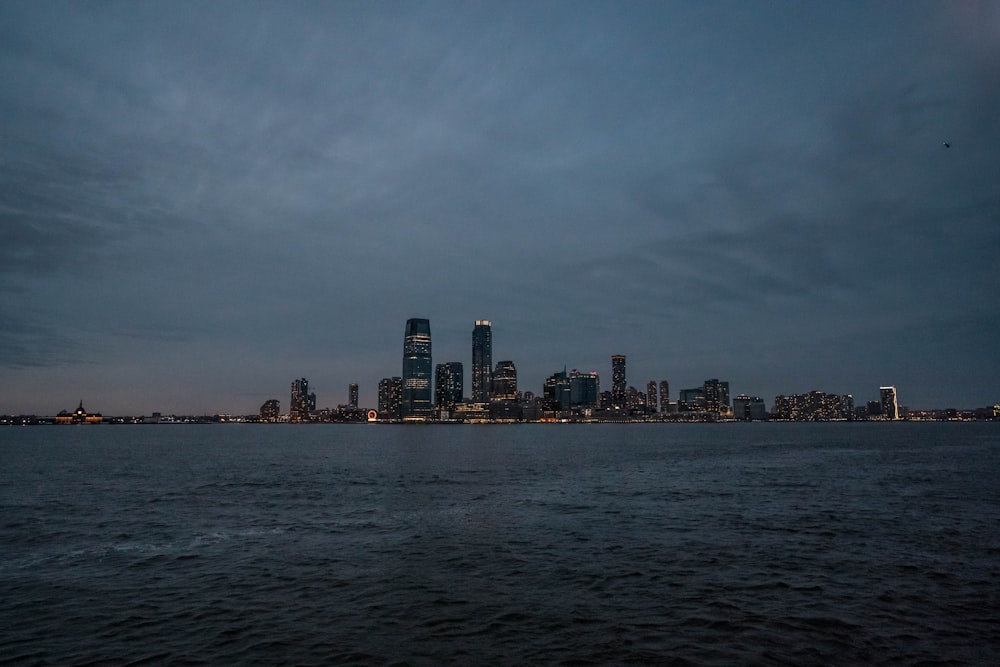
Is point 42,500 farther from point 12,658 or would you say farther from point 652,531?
point 652,531

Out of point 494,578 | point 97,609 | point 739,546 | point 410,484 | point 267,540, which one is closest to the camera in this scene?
point 97,609

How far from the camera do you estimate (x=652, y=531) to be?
3919 centimetres

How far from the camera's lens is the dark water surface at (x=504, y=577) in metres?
20.2

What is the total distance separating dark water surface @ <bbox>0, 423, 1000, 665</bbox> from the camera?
20.2 metres

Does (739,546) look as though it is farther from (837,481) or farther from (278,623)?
(837,481)

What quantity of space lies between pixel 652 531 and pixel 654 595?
→ 14304 mm

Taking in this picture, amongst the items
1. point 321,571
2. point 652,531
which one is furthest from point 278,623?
point 652,531

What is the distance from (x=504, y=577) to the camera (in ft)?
93.6

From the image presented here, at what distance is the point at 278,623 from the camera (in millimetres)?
22609

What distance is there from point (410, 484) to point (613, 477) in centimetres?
2639

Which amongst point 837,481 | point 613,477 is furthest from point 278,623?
point 837,481

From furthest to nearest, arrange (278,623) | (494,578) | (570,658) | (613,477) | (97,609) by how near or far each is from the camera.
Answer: (613,477) → (494,578) → (97,609) → (278,623) → (570,658)

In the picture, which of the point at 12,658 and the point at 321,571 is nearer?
the point at 12,658

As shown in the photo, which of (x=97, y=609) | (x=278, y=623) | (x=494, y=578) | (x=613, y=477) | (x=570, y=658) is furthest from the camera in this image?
(x=613, y=477)
